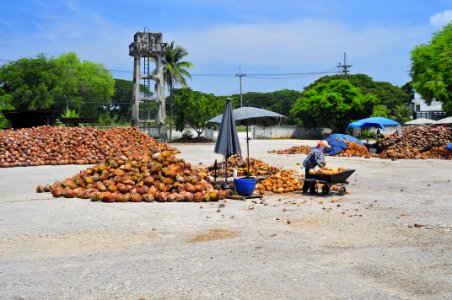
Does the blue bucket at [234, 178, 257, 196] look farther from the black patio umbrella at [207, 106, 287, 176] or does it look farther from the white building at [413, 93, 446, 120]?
the white building at [413, 93, 446, 120]

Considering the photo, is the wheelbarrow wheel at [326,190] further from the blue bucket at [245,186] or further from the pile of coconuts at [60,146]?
the pile of coconuts at [60,146]

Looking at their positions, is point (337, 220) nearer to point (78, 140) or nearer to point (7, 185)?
point (7, 185)

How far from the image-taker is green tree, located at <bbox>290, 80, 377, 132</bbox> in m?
52.3

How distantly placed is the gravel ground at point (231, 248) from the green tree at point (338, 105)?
4200 cm

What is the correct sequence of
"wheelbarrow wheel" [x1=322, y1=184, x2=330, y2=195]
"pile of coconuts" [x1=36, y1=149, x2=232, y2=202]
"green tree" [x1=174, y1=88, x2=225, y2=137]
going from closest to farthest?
1. "pile of coconuts" [x1=36, y1=149, x2=232, y2=202]
2. "wheelbarrow wheel" [x1=322, y1=184, x2=330, y2=195]
3. "green tree" [x1=174, y1=88, x2=225, y2=137]

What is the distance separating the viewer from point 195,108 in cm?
4831

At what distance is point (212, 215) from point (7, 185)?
8167 mm

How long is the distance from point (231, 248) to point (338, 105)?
47.7 metres

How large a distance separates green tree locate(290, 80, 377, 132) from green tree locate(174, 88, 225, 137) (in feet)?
40.1

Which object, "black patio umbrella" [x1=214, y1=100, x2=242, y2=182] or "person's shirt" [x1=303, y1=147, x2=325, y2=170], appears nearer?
"black patio umbrella" [x1=214, y1=100, x2=242, y2=182]

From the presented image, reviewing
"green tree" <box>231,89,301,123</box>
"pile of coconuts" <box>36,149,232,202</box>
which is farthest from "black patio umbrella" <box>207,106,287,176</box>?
"green tree" <box>231,89,301,123</box>

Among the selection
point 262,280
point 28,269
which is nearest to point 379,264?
point 262,280

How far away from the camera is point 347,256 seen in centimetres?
618

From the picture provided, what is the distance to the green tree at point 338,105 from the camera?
5228 cm
